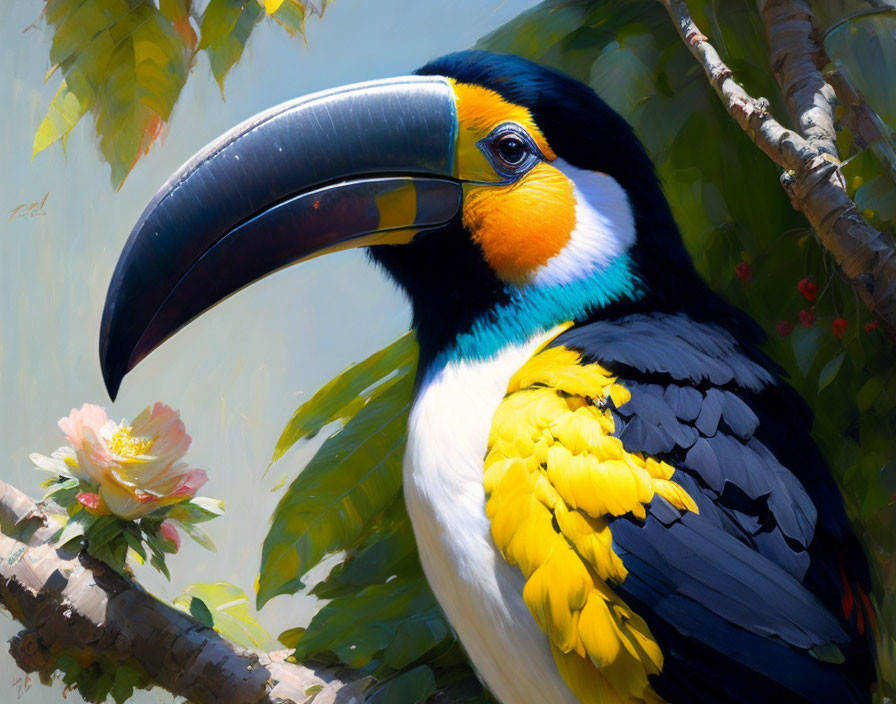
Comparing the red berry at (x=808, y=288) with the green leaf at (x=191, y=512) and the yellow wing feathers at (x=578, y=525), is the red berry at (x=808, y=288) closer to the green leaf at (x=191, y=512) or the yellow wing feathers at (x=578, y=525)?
the yellow wing feathers at (x=578, y=525)

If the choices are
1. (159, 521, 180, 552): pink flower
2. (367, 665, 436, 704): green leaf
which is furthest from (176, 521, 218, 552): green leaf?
(367, 665, 436, 704): green leaf

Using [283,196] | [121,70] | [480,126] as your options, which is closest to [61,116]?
[121,70]

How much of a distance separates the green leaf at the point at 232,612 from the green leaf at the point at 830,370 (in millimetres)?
619

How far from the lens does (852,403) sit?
1007 millimetres

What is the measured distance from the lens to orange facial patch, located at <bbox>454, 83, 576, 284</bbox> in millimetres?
890

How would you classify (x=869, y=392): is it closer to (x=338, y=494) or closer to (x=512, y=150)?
(x=512, y=150)

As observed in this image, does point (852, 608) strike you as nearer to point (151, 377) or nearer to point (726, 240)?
point (726, 240)

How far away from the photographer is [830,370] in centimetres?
96

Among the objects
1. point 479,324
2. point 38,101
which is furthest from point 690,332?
point 38,101

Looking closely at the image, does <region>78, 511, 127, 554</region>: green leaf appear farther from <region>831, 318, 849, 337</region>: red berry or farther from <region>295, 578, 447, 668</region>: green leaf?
<region>831, 318, 849, 337</region>: red berry

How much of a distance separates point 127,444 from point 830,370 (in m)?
0.65

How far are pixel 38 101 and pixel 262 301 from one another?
1.35 feet

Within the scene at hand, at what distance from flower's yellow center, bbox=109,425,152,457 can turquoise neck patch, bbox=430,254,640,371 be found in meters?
0.28

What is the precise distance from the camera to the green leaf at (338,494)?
103 cm
